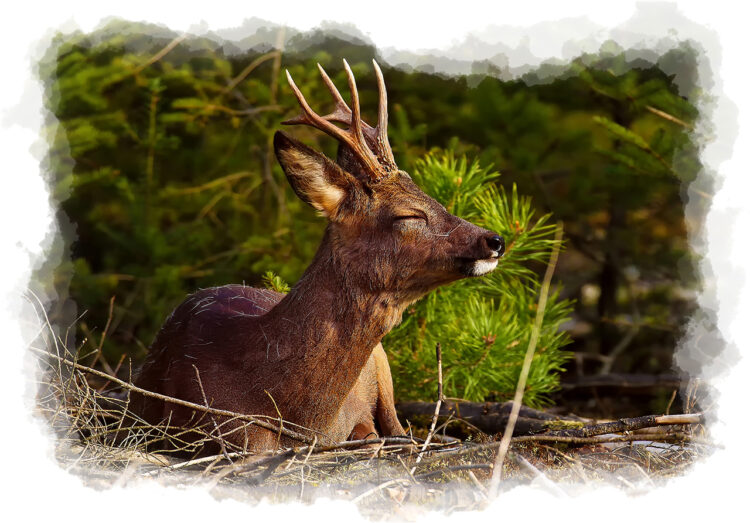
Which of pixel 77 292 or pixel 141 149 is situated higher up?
pixel 141 149

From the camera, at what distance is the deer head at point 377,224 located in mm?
4168

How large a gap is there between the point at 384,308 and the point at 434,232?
40cm

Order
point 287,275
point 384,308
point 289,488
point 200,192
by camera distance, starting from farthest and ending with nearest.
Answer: point 200,192, point 287,275, point 384,308, point 289,488

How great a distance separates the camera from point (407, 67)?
7.43 m

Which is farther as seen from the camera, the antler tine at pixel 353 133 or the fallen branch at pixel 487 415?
the fallen branch at pixel 487 415

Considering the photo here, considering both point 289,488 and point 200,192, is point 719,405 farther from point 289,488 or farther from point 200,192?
point 200,192

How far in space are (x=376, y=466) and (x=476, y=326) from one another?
1.92 m

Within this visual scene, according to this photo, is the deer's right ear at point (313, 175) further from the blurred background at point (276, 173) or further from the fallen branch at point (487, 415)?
the blurred background at point (276, 173)

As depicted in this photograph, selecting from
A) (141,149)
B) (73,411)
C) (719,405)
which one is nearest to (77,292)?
(141,149)

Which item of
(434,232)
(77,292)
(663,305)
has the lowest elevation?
(77,292)

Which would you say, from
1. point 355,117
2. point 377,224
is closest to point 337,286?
point 377,224

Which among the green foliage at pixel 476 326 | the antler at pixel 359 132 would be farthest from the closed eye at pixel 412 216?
the green foliage at pixel 476 326

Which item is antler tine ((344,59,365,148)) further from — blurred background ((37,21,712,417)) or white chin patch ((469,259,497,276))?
blurred background ((37,21,712,417))

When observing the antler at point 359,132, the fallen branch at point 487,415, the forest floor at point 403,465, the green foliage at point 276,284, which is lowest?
the fallen branch at point 487,415
